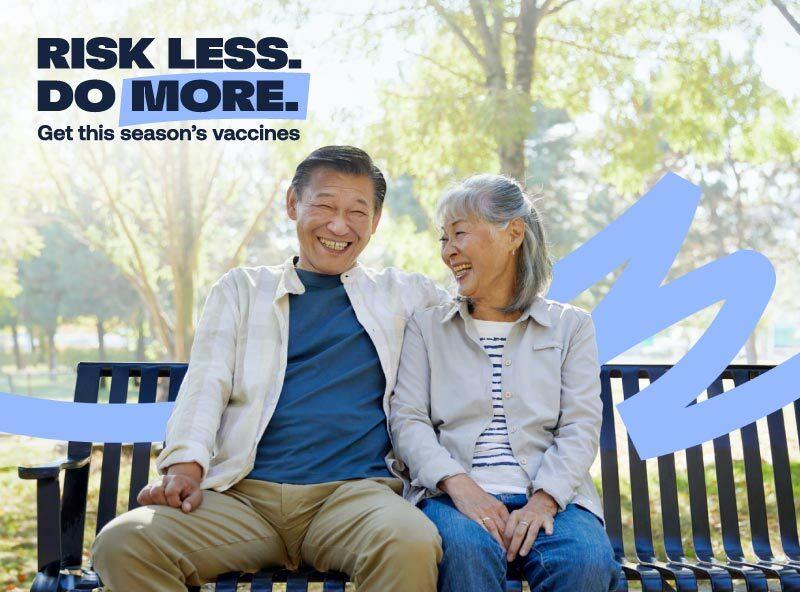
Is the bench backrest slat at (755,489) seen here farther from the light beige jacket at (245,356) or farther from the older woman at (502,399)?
the light beige jacket at (245,356)

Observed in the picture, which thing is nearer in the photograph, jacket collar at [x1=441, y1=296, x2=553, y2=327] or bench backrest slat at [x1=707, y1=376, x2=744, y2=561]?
jacket collar at [x1=441, y1=296, x2=553, y2=327]

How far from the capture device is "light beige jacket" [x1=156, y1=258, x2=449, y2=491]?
2.95m

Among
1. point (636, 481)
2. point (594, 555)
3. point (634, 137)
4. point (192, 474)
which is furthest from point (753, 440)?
point (634, 137)

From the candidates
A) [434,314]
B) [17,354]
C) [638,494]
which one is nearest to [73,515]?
[434,314]

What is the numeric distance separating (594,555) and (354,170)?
4.93 ft

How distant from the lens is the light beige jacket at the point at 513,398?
2.91 meters

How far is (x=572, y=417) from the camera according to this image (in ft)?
9.89

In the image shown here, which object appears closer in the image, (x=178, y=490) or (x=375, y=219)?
(x=178, y=490)

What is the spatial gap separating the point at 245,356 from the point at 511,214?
100 centimetres

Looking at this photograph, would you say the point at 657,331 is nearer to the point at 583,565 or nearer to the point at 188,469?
the point at 583,565

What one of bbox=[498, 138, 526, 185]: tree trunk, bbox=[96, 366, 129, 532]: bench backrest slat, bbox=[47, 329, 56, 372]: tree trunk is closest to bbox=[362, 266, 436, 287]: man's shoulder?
bbox=[96, 366, 129, 532]: bench backrest slat

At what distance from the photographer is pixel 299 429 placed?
2.99 metres

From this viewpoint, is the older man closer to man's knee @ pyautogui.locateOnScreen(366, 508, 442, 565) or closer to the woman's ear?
man's knee @ pyautogui.locateOnScreen(366, 508, 442, 565)

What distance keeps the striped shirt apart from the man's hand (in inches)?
33.3
